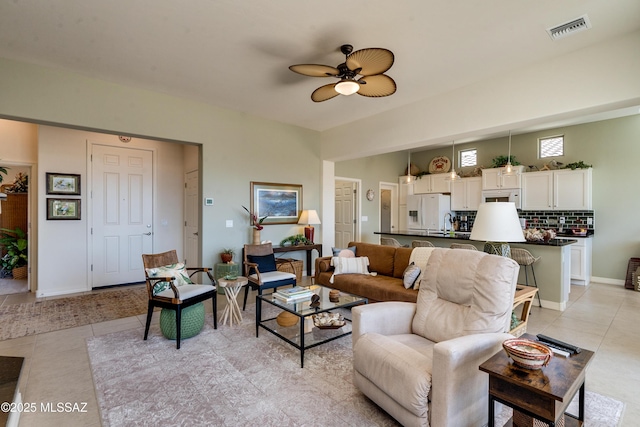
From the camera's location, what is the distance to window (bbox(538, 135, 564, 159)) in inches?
245

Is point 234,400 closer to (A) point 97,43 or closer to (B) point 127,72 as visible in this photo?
(A) point 97,43

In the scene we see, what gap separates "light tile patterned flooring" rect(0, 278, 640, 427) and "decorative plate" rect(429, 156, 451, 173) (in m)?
4.11

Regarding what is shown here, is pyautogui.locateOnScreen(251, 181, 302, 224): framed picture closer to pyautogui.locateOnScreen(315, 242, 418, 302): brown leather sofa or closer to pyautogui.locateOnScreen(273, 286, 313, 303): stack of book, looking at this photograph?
pyautogui.locateOnScreen(315, 242, 418, 302): brown leather sofa

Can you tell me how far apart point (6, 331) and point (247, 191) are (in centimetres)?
331

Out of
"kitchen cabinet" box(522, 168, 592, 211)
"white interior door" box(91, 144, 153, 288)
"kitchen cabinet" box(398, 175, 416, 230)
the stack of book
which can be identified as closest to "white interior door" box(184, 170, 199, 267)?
"white interior door" box(91, 144, 153, 288)

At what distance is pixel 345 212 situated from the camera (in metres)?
7.88

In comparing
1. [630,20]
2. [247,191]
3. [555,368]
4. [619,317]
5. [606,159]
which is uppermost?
[630,20]

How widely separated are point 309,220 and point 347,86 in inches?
122

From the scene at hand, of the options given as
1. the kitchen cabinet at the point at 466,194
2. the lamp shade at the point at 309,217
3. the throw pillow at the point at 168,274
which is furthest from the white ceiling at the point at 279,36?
the kitchen cabinet at the point at 466,194

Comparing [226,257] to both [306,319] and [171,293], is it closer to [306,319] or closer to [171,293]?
[171,293]

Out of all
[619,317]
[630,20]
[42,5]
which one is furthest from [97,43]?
[619,317]

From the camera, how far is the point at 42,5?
248cm

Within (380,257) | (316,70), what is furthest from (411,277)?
(316,70)

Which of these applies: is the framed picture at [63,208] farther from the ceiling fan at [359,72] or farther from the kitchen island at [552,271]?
the kitchen island at [552,271]
